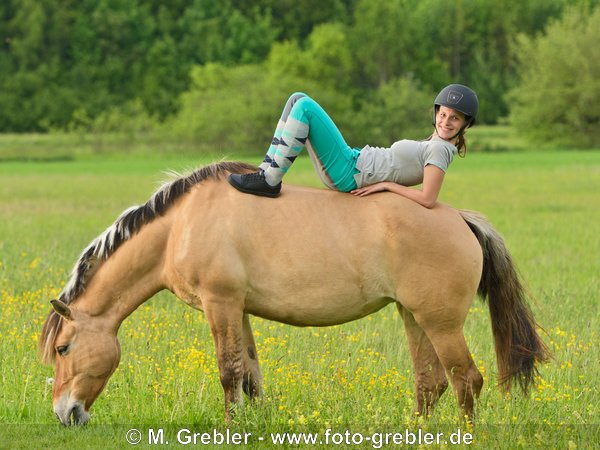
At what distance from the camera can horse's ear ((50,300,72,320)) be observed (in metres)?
6.38

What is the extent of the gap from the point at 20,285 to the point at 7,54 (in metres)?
77.3

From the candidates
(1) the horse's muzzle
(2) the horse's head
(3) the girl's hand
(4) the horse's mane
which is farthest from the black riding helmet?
(1) the horse's muzzle

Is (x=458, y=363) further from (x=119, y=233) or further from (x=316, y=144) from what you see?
(x=119, y=233)

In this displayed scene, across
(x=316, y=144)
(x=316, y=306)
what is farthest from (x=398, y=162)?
(x=316, y=306)

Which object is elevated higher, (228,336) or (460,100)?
(460,100)

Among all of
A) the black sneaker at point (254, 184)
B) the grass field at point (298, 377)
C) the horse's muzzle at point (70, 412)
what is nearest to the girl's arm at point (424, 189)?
the black sneaker at point (254, 184)

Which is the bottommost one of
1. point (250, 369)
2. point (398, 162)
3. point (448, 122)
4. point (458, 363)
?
point (250, 369)

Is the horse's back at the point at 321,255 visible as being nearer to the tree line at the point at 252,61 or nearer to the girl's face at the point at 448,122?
the girl's face at the point at 448,122

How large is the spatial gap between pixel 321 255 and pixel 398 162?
0.83 metres

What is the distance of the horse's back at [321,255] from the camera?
6.46 m

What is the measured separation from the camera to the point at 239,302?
6.47m

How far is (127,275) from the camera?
6688mm

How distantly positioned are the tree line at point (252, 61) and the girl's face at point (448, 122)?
6056 centimetres

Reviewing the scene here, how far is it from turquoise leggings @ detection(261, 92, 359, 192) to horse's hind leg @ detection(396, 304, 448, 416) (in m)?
1.00
